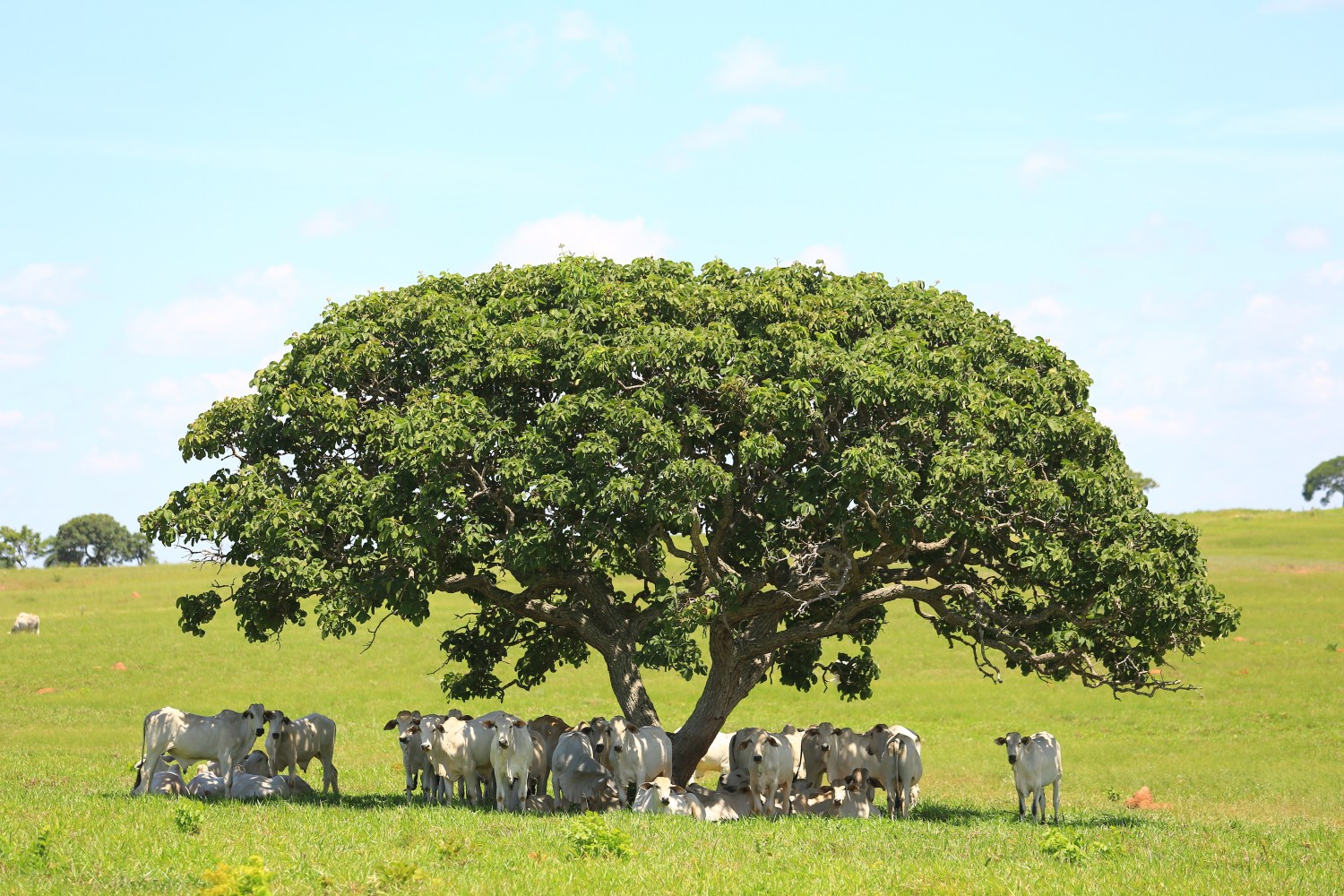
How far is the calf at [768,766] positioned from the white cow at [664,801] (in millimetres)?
1527

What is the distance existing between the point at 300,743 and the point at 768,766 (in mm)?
10293

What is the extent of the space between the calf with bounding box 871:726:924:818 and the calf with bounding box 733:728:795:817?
6.99ft

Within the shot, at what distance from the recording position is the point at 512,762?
25078 mm

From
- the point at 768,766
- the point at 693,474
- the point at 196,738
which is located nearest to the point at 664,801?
the point at 768,766

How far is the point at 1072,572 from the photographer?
2353 cm

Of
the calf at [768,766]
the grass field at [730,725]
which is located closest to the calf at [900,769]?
the grass field at [730,725]

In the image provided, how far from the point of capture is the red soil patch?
32.5m

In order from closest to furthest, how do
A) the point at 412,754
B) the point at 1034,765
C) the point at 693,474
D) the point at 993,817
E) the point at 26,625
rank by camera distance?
the point at 693,474 < the point at 1034,765 < the point at 993,817 < the point at 412,754 < the point at 26,625

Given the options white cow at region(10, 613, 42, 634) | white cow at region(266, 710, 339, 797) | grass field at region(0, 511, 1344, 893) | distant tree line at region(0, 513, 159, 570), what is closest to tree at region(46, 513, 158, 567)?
distant tree line at region(0, 513, 159, 570)

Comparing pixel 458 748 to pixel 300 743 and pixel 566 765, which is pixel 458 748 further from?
pixel 300 743

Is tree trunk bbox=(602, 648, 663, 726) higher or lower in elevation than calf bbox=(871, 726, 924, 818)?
higher

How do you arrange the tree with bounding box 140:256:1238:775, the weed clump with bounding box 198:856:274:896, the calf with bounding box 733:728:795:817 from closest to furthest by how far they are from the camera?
the weed clump with bounding box 198:856:274:896, the tree with bounding box 140:256:1238:775, the calf with bounding box 733:728:795:817

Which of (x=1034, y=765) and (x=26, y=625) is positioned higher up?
(x=26, y=625)

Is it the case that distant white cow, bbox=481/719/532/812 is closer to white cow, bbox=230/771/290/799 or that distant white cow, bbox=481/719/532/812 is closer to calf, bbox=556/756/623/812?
calf, bbox=556/756/623/812
